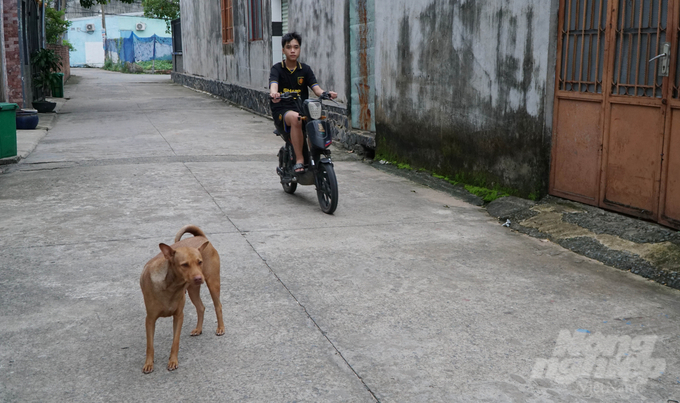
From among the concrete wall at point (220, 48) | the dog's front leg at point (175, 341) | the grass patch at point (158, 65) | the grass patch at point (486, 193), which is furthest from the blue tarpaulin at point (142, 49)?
the dog's front leg at point (175, 341)

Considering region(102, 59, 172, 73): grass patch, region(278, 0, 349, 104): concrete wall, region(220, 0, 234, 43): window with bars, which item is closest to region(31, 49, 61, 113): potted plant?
region(220, 0, 234, 43): window with bars

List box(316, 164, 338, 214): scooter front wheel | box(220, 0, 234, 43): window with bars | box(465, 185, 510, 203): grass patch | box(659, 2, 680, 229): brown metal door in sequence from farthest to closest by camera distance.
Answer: box(220, 0, 234, 43): window with bars < box(465, 185, 510, 203): grass patch < box(316, 164, 338, 214): scooter front wheel < box(659, 2, 680, 229): brown metal door

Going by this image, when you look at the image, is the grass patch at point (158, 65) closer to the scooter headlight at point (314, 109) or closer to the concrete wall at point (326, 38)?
the concrete wall at point (326, 38)

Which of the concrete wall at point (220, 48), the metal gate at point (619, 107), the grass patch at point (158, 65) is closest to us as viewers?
the metal gate at point (619, 107)

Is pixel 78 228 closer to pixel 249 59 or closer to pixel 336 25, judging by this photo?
pixel 336 25

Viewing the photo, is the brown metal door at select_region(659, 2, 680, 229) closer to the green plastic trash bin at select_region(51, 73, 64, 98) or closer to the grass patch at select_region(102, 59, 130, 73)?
the green plastic trash bin at select_region(51, 73, 64, 98)

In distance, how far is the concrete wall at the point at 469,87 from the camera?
708 centimetres

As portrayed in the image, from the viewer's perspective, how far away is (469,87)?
8.18m

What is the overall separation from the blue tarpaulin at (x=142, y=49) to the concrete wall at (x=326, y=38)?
116ft

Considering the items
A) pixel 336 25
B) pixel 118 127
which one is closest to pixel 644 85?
pixel 336 25

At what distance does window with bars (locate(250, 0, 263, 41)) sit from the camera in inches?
683

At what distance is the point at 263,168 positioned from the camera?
9.70 metres

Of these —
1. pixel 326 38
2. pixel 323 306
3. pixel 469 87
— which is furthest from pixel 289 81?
pixel 326 38

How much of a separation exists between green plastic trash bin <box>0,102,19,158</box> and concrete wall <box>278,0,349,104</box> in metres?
5.07
